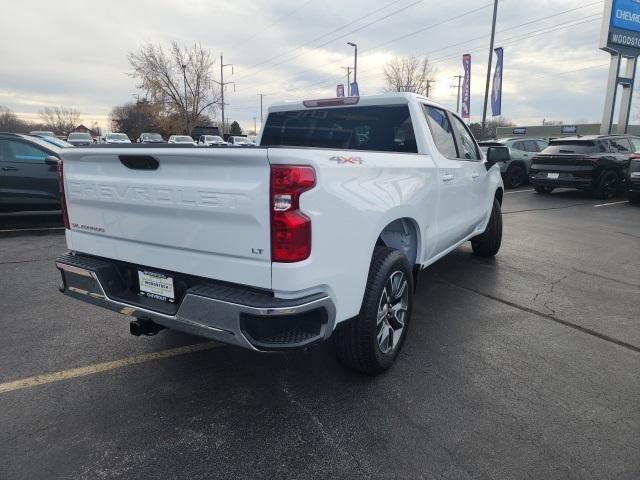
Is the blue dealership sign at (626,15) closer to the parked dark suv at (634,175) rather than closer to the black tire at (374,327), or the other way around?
the parked dark suv at (634,175)

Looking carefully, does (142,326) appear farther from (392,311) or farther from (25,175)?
(25,175)

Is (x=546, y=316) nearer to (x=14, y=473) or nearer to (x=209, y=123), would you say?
(x=14, y=473)

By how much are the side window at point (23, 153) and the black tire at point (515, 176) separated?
13.4 meters

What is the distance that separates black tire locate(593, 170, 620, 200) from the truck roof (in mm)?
10364

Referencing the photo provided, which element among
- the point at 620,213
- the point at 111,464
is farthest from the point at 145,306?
the point at 620,213

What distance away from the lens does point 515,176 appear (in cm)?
1543

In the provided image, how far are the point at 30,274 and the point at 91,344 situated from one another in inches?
97.0

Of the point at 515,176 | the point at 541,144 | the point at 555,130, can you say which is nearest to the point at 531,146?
the point at 541,144

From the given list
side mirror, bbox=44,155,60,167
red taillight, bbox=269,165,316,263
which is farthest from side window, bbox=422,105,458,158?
side mirror, bbox=44,155,60,167

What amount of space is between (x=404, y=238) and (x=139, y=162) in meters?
2.06

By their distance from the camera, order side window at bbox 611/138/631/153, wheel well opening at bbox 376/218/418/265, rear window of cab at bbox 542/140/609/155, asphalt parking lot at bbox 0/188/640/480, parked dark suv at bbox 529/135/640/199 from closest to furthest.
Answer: asphalt parking lot at bbox 0/188/640/480, wheel well opening at bbox 376/218/418/265, parked dark suv at bbox 529/135/640/199, rear window of cab at bbox 542/140/609/155, side window at bbox 611/138/631/153

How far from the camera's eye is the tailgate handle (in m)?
2.55

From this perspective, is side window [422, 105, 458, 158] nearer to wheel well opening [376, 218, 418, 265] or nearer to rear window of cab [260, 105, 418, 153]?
rear window of cab [260, 105, 418, 153]

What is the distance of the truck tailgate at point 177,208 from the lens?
2.23 m
